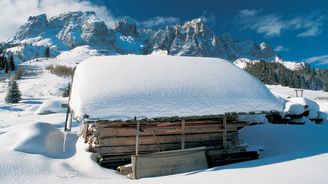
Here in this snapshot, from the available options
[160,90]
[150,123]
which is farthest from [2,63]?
[160,90]

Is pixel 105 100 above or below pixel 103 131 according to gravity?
above

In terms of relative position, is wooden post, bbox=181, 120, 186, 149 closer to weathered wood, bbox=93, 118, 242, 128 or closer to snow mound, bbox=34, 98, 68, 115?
weathered wood, bbox=93, 118, 242, 128

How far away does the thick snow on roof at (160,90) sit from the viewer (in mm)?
8898

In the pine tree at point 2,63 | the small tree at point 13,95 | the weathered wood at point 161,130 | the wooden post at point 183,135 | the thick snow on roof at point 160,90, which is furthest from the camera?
the pine tree at point 2,63

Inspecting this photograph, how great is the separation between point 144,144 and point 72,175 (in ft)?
9.29

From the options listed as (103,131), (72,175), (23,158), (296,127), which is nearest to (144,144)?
(103,131)

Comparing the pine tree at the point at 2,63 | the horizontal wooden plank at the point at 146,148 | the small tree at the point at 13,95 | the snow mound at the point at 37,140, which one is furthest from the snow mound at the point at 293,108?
Result: the pine tree at the point at 2,63

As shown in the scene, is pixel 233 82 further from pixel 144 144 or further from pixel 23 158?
pixel 23 158

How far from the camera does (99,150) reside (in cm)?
1012

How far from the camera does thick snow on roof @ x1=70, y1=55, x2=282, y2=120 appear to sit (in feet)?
29.2

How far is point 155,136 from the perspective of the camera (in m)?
10.6

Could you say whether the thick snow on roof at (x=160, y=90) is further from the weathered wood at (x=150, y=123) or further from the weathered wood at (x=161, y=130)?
the weathered wood at (x=161, y=130)

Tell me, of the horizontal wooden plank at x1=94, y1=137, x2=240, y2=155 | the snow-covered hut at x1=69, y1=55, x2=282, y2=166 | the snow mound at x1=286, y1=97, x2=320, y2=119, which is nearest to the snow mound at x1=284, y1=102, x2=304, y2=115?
the snow mound at x1=286, y1=97, x2=320, y2=119

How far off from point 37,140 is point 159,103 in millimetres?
4537
